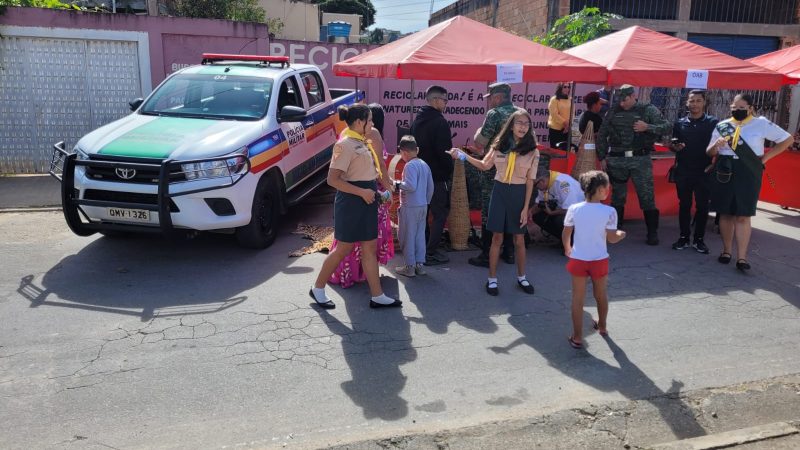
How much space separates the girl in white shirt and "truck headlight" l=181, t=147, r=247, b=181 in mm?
3325

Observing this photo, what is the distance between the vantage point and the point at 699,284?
6.22 m

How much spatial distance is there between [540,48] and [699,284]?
11.1 ft

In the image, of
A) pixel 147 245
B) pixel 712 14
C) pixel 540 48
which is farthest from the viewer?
pixel 712 14

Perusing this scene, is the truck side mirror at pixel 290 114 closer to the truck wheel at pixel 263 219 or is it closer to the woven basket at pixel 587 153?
the truck wheel at pixel 263 219

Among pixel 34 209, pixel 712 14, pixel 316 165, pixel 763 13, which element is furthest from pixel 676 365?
pixel 763 13

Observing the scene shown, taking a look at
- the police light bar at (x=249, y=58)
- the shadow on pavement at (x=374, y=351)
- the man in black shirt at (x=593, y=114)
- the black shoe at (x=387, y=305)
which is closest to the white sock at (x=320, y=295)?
the shadow on pavement at (x=374, y=351)

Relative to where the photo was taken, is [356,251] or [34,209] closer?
[356,251]

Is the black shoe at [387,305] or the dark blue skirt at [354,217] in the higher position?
the dark blue skirt at [354,217]

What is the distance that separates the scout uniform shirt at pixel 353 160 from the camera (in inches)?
190

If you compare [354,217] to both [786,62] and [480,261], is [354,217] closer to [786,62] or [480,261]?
[480,261]

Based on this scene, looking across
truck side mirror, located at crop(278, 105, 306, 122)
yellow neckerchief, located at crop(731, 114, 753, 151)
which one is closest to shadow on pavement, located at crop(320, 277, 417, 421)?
truck side mirror, located at crop(278, 105, 306, 122)

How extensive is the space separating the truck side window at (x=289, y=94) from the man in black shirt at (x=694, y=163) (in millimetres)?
4665

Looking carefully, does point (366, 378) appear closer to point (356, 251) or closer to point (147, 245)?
point (356, 251)

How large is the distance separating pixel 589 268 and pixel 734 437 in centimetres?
143
